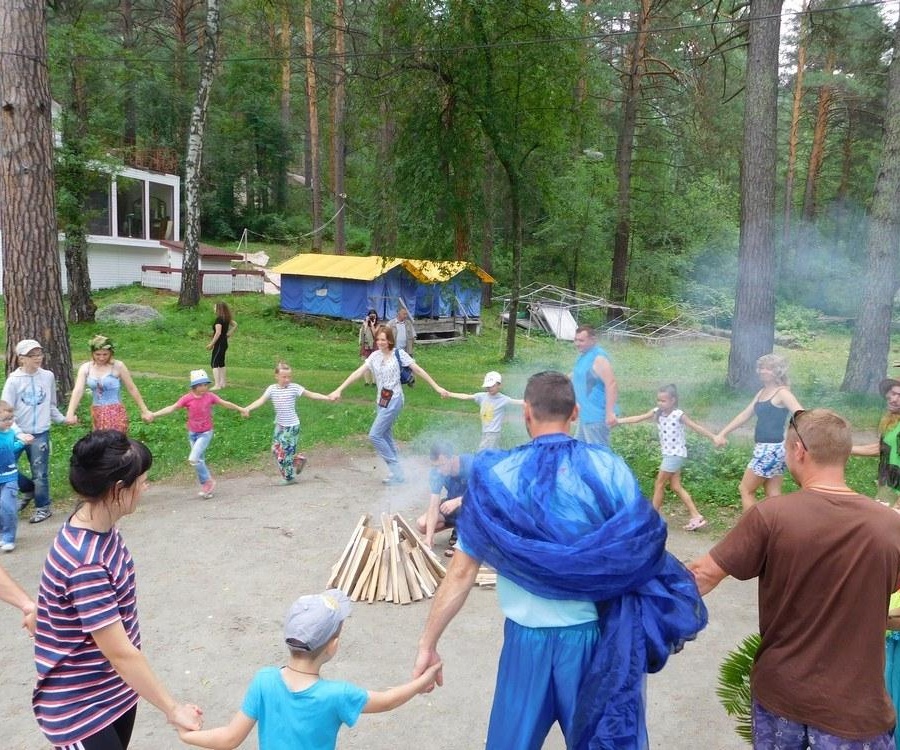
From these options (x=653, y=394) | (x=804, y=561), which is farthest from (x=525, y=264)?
(x=804, y=561)

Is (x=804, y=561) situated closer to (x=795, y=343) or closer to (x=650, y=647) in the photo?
(x=650, y=647)

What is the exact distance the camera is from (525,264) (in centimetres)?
3703

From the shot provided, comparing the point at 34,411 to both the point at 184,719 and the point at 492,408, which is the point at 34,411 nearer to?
the point at 492,408

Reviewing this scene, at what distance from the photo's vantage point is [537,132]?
61.5 feet

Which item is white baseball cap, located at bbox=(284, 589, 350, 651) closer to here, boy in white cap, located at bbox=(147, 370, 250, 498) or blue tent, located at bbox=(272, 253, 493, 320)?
boy in white cap, located at bbox=(147, 370, 250, 498)

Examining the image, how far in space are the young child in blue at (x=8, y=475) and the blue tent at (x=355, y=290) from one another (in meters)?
18.4

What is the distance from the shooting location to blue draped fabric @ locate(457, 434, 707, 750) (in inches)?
101

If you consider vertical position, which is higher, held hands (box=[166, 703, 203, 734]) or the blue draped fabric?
the blue draped fabric

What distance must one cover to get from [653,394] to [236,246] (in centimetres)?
3201

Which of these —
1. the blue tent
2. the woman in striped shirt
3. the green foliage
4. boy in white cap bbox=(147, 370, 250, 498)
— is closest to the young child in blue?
boy in white cap bbox=(147, 370, 250, 498)

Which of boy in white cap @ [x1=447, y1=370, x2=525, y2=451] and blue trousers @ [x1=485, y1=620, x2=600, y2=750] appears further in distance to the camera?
boy in white cap @ [x1=447, y1=370, x2=525, y2=451]

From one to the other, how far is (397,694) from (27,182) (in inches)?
391

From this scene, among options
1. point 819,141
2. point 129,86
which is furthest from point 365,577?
point 819,141

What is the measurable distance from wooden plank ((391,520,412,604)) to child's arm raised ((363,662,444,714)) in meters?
3.13
